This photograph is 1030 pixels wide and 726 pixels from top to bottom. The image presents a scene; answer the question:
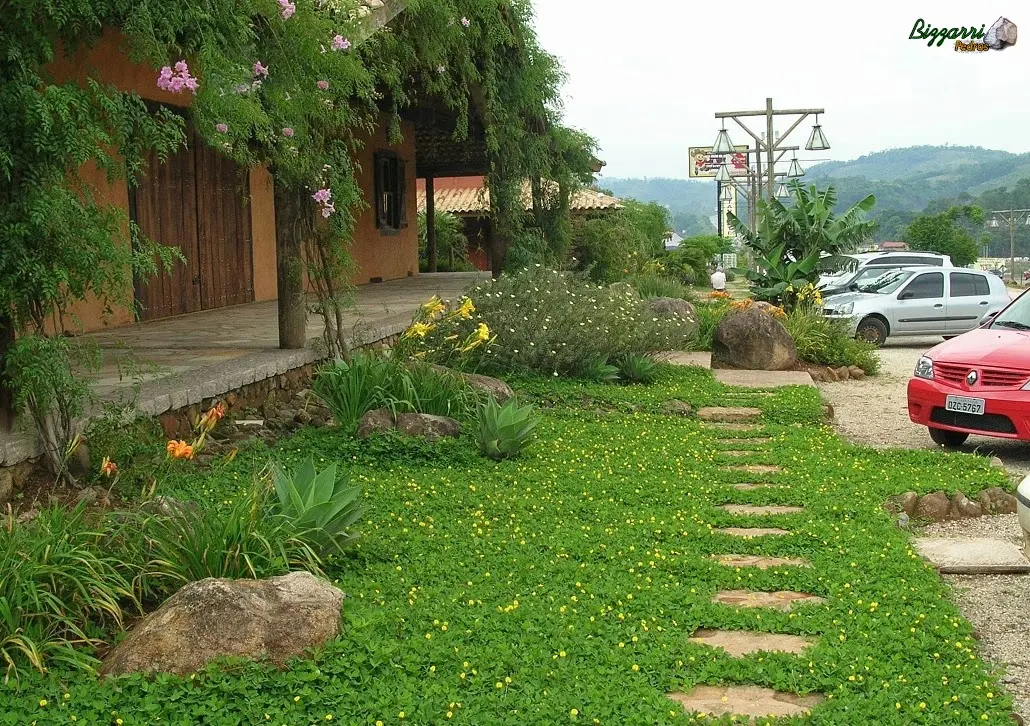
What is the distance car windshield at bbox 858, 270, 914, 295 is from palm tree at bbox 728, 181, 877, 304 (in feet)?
6.49

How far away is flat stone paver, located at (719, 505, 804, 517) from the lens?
6888 mm

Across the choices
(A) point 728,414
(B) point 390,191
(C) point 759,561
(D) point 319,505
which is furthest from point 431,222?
(D) point 319,505

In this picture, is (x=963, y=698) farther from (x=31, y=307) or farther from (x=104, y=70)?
(x=104, y=70)

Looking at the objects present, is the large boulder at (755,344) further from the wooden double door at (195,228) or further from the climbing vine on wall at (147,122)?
the climbing vine on wall at (147,122)

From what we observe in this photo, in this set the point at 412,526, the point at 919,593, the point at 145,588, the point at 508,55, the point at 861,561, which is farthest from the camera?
the point at 508,55

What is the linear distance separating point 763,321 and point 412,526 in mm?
10467

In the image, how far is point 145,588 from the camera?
15.4 feet

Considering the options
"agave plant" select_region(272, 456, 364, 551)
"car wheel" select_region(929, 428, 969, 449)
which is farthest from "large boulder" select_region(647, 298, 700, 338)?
"agave plant" select_region(272, 456, 364, 551)

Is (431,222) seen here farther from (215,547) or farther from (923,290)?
(215,547)

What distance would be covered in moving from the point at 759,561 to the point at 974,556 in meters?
1.39

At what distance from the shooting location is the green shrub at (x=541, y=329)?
1166cm

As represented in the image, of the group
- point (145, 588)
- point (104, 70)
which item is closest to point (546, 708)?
point (145, 588)

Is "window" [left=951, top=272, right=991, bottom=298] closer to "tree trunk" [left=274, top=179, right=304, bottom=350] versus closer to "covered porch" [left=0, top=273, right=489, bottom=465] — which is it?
"covered porch" [left=0, top=273, right=489, bottom=465]

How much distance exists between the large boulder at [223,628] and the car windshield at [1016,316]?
792 centimetres
